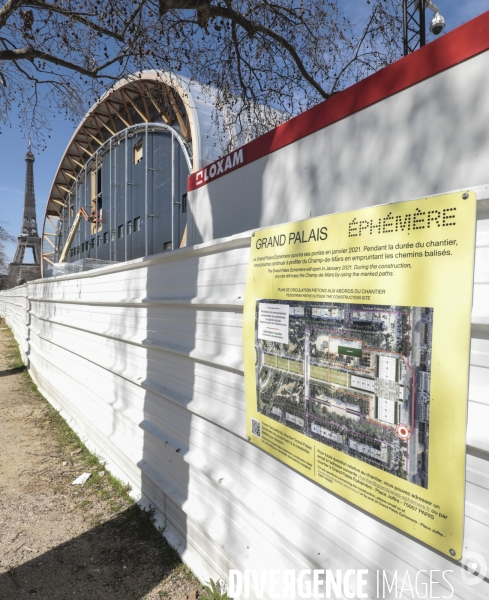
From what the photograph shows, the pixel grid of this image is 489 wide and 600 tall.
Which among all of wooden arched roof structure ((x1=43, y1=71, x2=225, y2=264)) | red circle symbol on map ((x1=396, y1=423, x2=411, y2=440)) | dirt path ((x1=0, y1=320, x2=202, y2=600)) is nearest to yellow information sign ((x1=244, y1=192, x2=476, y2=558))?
red circle symbol on map ((x1=396, y1=423, x2=411, y2=440))

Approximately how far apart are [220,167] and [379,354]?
10.8 ft

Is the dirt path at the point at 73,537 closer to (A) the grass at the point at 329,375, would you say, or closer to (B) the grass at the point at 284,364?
(B) the grass at the point at 284,364

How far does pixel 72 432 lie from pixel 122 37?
6.04 m

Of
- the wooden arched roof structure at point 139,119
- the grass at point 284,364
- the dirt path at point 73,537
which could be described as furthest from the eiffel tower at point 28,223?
the grass at point 284,364

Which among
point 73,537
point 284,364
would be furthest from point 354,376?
point 73,537

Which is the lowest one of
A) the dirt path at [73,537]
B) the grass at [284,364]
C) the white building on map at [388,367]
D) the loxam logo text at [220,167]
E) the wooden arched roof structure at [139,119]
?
the dirt path at [73,537]

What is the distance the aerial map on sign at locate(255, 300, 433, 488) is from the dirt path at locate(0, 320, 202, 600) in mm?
1803

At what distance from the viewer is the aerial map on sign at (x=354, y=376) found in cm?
149

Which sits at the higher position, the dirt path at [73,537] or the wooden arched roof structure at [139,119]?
the wooden arched roof structure at [139,119]

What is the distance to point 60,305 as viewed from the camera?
24.1 ft

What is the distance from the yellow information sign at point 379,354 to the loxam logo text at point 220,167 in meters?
2.06

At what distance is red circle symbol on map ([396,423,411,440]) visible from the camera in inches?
59.7

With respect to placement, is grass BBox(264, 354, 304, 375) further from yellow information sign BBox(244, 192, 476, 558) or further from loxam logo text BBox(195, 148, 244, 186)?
loxam logo text BBox(195, 148, 244, 186)

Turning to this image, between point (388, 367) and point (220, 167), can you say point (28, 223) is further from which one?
point (388, 367)
